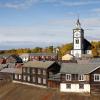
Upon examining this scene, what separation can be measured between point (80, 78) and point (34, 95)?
987 centimetres

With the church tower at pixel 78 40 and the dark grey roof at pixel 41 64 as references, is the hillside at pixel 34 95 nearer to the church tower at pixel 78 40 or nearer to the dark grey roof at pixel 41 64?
the dark grey roof at pixel 41 64

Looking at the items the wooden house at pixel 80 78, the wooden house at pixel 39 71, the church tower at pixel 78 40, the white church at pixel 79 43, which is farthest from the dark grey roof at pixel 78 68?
the church tower at pixel 78 40

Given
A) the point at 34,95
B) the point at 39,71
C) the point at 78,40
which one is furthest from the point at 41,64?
the point at 78,40

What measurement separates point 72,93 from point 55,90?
4545 millimetres

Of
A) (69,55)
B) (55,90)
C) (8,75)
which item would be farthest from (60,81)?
(69,55)

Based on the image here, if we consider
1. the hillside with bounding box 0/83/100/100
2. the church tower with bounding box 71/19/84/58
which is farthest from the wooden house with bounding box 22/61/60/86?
the church tower with bounding box 71/19/84/58

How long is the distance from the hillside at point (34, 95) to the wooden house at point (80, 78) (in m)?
2.71

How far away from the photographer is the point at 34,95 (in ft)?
217

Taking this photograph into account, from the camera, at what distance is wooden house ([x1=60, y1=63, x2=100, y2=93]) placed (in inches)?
2635

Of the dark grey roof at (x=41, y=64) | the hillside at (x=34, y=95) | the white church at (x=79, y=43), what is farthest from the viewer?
the white church at (x=79, y=43)

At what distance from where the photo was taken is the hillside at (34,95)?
206 ft

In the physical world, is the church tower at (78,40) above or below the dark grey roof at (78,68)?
above

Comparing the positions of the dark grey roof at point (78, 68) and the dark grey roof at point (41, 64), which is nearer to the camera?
the dark grey roof at point (78, 68)

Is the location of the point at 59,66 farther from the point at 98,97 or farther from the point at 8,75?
the point at 8,75
